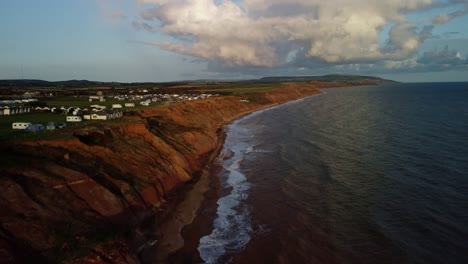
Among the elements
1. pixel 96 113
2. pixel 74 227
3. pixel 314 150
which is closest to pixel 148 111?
pixel 96 113

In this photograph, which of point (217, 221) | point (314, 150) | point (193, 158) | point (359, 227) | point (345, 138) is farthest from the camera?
point (345, 138)

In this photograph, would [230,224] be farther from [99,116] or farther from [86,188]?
[99,116]

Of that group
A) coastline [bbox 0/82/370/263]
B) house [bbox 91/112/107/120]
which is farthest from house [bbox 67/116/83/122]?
coastline [bbox 0/82/370/263]

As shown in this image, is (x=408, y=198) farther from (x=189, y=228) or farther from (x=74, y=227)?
(x=74, y=227)

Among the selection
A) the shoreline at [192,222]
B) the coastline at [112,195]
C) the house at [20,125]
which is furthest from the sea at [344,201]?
the house at [20,125]

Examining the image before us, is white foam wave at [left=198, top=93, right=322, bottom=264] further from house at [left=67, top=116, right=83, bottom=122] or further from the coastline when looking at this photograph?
house at [left=67, top=116, right=83, bottom=122]

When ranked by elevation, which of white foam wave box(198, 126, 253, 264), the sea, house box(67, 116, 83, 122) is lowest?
white foam wave box(198, 126, 253, 264)

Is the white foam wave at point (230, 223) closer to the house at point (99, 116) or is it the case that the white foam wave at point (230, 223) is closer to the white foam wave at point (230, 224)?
the white foam wave at point (230, 224)
